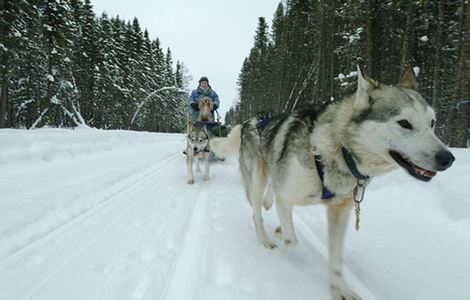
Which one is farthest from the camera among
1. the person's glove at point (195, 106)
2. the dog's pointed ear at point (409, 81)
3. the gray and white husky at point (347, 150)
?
the person's glove at point (195, 106)

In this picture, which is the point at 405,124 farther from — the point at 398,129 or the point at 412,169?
the point at 412,169

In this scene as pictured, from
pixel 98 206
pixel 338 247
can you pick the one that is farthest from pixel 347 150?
pixel 98 206

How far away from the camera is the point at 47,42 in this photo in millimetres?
22125

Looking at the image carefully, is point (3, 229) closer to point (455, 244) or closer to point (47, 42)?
point (455, 244)

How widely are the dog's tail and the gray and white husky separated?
141 cm

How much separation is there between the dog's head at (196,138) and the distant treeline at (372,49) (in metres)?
3.37

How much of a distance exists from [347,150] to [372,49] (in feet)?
42.2

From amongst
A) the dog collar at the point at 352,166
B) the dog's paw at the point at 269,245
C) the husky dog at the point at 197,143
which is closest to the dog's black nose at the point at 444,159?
the dog collar at the point at 352,166

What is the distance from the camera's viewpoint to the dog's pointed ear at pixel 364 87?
2.00m

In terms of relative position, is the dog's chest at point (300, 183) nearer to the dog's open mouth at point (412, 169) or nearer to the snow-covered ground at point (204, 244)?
the dog's open mouth at point (412, 169)

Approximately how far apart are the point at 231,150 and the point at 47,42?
24.8 meters

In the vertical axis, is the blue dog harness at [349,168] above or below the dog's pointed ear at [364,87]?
below

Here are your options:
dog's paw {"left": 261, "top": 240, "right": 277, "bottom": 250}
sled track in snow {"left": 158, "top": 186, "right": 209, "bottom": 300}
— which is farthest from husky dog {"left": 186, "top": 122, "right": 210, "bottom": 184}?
dog's paw {"left": 261, "top": 240, "right": 277, "bottom": 250}

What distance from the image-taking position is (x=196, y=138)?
24.2ft
